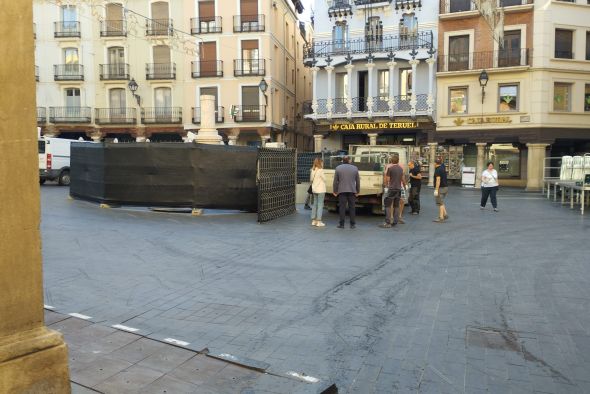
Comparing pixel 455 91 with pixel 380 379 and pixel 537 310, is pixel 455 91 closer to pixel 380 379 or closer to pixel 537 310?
pixel 537 310

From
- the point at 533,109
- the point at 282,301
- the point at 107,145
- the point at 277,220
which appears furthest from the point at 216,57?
the point at 282,301

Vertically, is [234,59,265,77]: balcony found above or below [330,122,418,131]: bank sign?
above

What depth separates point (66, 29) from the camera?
1515 inches

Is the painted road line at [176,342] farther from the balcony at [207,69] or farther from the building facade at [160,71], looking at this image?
the balcony at [207,69]

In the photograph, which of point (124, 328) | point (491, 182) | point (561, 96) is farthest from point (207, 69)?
point (124, 328)

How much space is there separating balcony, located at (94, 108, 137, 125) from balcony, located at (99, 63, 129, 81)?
2335 mm

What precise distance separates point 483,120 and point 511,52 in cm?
422

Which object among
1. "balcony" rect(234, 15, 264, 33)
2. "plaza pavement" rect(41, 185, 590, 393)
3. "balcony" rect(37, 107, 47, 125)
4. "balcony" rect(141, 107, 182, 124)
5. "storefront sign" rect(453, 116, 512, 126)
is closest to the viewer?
"plaza pavement" rect(41, 185, 590, 393)

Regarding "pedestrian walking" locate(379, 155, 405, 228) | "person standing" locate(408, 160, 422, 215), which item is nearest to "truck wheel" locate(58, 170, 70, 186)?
"person standing" locate(408, 160, 422, 215)

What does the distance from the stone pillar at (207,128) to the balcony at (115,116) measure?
22678mm

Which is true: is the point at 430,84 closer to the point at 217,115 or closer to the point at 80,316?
the point at 217,115

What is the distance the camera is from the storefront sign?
29.5 meters

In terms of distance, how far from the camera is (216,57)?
122ft

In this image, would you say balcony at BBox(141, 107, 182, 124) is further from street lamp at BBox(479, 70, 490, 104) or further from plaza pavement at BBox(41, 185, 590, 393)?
plaza pavement at BBox(41, 185, 590, 393)
